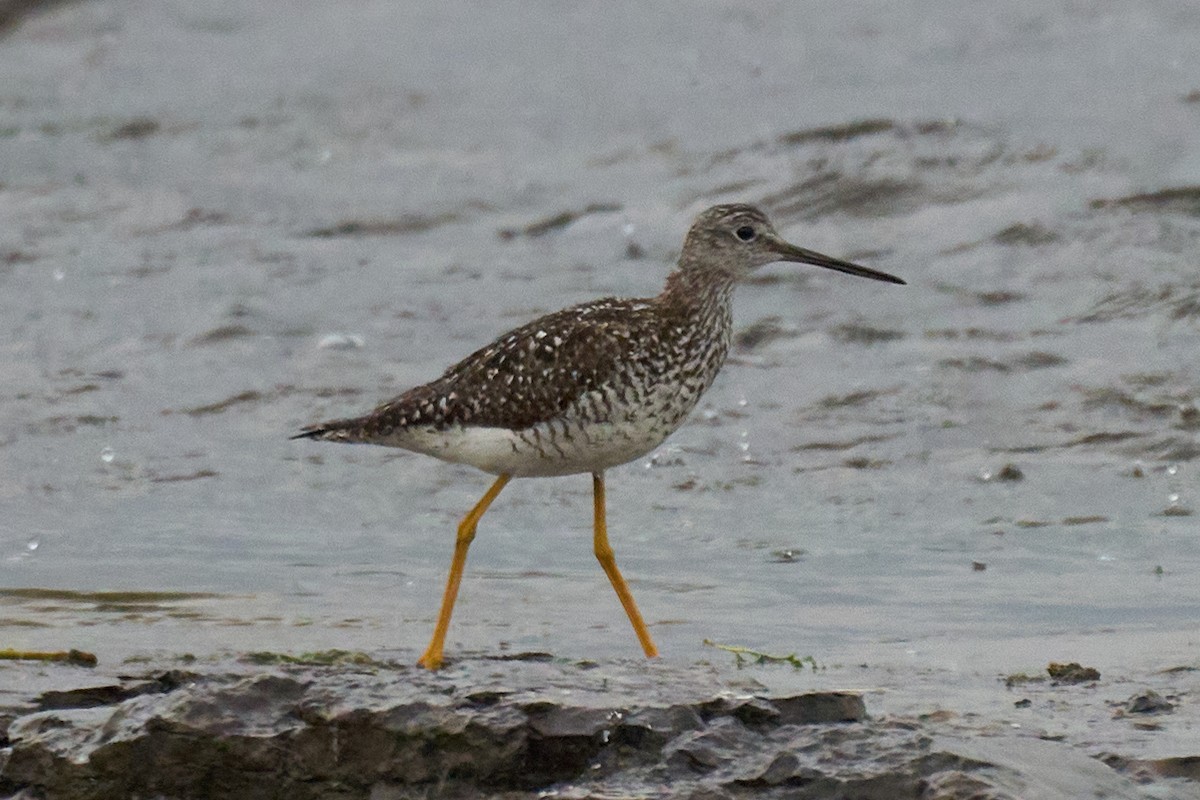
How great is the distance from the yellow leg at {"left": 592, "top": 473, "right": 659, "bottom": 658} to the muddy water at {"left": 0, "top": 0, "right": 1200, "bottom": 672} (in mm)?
136

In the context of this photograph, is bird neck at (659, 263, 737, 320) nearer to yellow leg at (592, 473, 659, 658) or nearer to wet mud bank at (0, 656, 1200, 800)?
yellow leg at (592, 473, 659, 658)

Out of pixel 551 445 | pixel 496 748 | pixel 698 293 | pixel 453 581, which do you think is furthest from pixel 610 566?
pixel 496 748

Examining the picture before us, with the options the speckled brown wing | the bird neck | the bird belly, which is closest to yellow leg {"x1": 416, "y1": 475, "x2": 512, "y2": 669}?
the bird belly

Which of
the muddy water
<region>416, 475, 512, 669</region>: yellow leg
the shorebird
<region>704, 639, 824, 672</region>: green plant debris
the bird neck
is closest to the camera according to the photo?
<region>704, 639, 824, 672</region>: green plant debris

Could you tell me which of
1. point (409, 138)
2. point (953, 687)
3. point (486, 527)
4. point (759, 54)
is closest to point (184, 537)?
point (486, 527)

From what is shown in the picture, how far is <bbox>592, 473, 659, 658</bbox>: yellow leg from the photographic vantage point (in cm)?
775

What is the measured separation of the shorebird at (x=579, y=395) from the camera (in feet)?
24.8

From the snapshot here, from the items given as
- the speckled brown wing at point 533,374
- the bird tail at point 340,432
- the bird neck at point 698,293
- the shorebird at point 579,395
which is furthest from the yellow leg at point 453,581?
the bird neck at point 698,293

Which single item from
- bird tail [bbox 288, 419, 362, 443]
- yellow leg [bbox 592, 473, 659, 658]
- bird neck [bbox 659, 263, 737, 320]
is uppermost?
bird neck [bbox 659, 263, 737, 320]

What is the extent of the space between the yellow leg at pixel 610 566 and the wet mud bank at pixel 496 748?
209 cm

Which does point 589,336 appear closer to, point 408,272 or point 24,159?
point 408,272

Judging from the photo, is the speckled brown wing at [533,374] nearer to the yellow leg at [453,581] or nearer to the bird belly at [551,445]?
the bird belly at [551,445]

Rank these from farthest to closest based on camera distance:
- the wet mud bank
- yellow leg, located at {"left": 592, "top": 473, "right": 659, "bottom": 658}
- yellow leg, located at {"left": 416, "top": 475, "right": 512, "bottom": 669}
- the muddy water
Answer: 1. the muddy water
2. yellow leg, located at {"left": 592, "top": 473, "right": 659, "bottom": 658}
3. yellow leg, located at {"left": 416, "top": 475, "right": 512, "bottom": 669}
4. the wet mud bank

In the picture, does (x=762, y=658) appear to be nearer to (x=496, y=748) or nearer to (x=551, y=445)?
(x=551, y=445)
